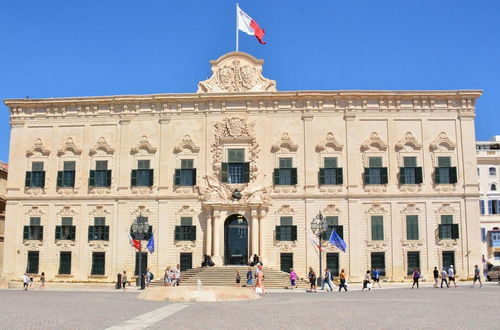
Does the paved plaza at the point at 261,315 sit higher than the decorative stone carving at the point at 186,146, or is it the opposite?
the decorative stone carving at the point at 186,146

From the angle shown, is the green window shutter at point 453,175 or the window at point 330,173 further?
the window at point 330,173

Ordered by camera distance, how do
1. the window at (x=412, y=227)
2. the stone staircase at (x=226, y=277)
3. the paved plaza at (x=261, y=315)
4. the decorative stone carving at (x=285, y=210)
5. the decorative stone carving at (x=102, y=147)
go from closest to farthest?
the paved plaza at (x=261, y=315) → the stone staircase at (x=226, y=277) → the window at (x=412, y=227) → the decorative stone carving at (x=285, y=210) → the decorative stone carving at (x=102, y=147)

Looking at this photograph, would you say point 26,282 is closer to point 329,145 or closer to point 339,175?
point 339,175

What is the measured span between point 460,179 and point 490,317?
25.9 meters

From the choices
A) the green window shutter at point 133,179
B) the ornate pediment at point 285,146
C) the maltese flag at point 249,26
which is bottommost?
the green window shutter at point 133,179

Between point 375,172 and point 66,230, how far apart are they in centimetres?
2147

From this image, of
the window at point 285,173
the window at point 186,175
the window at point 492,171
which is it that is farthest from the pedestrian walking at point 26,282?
the window at point 492,171

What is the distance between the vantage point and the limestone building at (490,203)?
6150 centimetres

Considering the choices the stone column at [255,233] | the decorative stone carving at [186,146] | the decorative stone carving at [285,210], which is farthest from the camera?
the decorative stone carving at [186,146]

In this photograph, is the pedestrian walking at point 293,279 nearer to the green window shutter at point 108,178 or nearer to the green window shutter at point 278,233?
the green window shutter at point 278,233

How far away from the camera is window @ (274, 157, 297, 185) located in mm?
41125

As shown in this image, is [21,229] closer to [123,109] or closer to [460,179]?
[123,109]

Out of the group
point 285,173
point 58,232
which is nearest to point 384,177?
point 285,173

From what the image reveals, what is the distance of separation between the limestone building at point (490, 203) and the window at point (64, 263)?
39.6 meters
